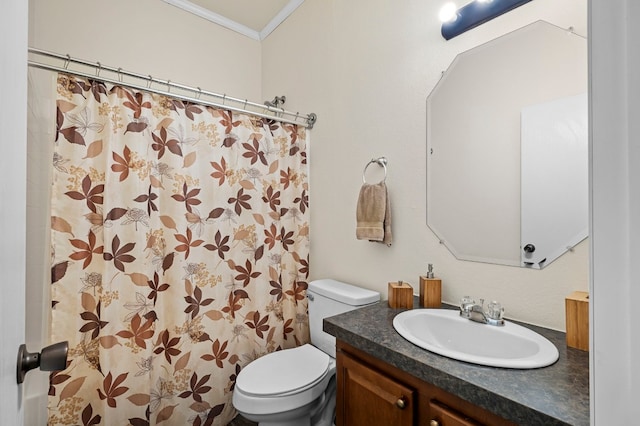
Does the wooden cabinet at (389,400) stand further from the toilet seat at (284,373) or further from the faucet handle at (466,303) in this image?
the faucet handle at (466,303)

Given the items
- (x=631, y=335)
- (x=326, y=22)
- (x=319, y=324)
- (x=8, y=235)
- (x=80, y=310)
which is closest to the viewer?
(x=631, y=335)

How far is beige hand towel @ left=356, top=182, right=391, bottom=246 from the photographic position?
145 cm

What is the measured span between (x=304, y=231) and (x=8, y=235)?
160 centimetres

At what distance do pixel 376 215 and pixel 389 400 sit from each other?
0.80 meters

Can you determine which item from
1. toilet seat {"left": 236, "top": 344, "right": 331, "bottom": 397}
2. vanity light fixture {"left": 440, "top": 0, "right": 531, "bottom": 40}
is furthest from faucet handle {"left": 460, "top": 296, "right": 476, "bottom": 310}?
vanity light fixture {"left": 440, "top": 0, "right": 531, "bottom": 40}

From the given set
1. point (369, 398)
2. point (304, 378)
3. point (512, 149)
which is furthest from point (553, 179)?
point (304, 378)

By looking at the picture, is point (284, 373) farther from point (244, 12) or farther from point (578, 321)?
point (244, 12)

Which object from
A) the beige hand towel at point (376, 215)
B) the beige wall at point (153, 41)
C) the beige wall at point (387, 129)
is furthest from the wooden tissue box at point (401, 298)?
the beige wall at point (153, 41)

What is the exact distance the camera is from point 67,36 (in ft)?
5.66

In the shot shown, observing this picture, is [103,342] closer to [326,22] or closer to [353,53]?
[353,53]

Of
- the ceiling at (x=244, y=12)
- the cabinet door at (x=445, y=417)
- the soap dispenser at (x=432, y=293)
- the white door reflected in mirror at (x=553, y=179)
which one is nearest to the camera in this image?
the cabinet door at (x=445, y=417)

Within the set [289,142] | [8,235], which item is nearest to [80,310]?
[8,235]

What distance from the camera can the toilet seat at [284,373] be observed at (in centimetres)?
128

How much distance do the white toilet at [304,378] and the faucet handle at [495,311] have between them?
0.55m
